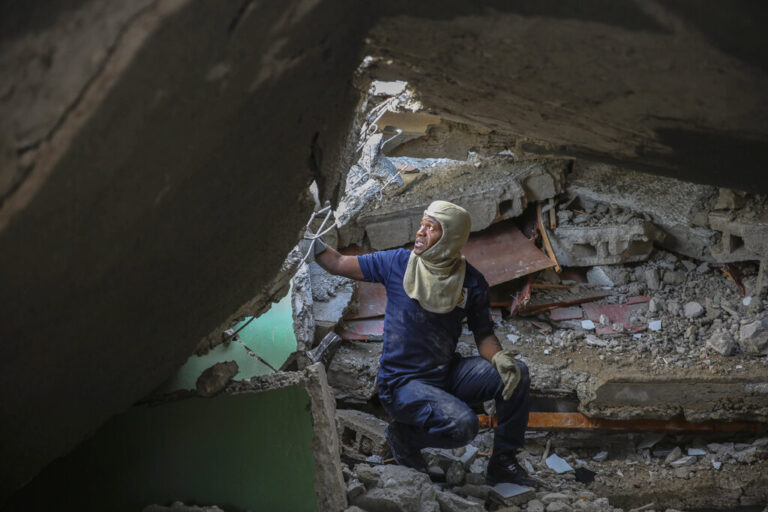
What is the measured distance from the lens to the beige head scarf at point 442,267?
3699 mm

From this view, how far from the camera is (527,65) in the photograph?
1.72m

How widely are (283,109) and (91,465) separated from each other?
1800mm

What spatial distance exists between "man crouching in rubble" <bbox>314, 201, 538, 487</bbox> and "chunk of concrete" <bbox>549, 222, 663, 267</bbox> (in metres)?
1.90

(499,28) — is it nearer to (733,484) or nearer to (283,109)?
(283,109)

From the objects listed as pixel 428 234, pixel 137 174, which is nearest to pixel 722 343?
pixel 428 234

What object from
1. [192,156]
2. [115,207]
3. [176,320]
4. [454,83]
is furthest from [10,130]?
[454,83]

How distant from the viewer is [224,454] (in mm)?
2842

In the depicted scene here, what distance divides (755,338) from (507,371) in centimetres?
206

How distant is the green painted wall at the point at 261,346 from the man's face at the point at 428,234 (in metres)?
1.08

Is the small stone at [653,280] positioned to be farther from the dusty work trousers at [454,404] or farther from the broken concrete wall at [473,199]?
the dusty work trousers at [454,404]

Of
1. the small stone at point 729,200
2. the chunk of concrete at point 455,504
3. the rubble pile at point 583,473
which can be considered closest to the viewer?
the chunk of concrete at point 455,504

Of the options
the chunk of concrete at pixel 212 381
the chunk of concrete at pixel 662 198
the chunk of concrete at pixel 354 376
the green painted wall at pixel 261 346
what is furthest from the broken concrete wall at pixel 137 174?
the chunk of concrete at pixel 662 198

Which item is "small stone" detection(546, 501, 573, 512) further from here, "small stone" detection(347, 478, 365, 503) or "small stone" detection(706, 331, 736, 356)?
"small stone" detection(706, 331, 736, 356)

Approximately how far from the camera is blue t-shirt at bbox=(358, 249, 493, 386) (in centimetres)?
383
